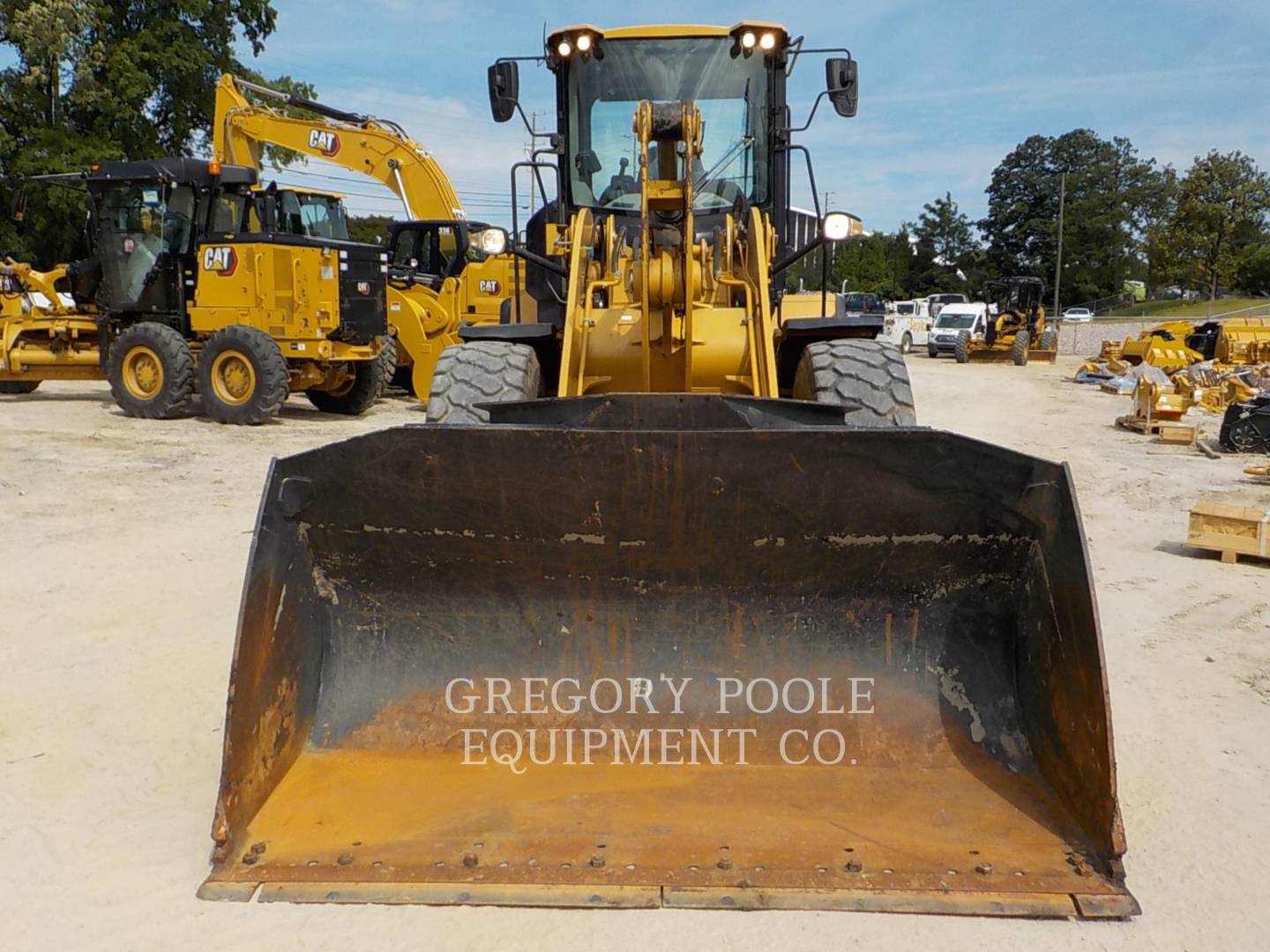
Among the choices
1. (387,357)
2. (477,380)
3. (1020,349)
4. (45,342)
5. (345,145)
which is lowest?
(1020,349)

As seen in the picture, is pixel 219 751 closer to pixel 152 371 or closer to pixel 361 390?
pixel 152 371

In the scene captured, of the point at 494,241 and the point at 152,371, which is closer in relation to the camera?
the point at 494,241

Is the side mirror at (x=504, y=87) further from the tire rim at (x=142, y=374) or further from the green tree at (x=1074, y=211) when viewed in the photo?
the green tree at (x=1074, y=211)

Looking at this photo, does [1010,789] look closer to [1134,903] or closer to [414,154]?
[1134,903]

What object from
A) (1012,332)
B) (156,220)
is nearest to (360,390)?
(156,220)

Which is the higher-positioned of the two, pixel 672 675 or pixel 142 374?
pixel 142 374

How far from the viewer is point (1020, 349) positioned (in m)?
30.5

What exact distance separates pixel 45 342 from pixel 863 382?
1286cm

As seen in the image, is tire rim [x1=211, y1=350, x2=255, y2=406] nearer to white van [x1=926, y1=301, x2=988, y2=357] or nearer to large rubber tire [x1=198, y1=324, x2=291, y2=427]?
large rubber tire [x1=198, y1=324, x2=291, y2=427]

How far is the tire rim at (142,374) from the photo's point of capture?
12.3 meters

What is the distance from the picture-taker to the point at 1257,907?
266 centimetres

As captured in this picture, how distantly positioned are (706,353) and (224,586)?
284 cm

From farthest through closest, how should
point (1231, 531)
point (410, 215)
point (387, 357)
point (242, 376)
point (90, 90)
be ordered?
point (90, 90) → point (410, 215) → point (387, 357) → point (242, 376) → point (1231, 531)

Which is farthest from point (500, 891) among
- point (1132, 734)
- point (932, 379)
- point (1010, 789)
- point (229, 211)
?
point (932, 379)
